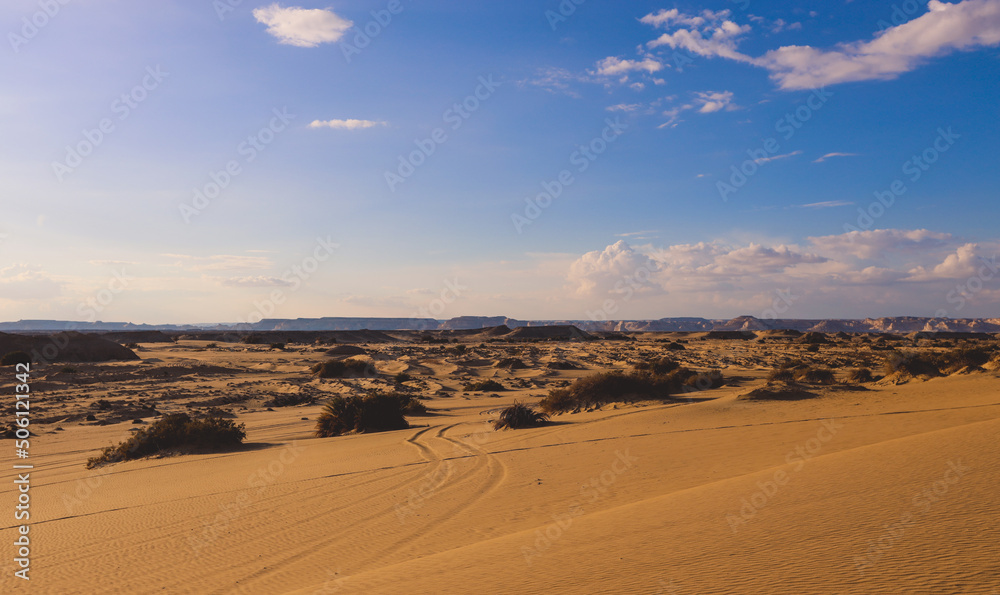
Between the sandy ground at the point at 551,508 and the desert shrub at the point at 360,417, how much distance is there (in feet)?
2.62

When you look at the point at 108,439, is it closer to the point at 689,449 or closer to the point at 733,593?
the point at 689,449

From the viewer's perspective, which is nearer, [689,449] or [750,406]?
[689,449]

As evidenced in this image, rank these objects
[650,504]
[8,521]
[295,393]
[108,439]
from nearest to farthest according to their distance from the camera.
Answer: [650,504]
[8,521]
[108,439]
[295,393]

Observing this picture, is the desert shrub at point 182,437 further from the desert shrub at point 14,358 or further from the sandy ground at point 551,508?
the desert shrub at point 14,358

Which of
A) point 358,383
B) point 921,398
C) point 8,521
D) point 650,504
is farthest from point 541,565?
point 358,383

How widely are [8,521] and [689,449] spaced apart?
11.1 meters

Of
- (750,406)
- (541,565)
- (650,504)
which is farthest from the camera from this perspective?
Result: (750,406)

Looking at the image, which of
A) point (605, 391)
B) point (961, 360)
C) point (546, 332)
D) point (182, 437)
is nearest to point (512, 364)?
point (605, 391)

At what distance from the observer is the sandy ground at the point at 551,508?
470cm

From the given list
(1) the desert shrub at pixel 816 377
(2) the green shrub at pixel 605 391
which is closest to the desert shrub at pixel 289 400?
(2) the green shrub at pixel 605 391

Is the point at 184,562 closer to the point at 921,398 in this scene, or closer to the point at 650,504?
the point at 650,504

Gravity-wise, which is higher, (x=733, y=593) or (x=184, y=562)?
(x=733, y=593)

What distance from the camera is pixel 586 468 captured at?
1027 cm

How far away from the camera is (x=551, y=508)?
782cm
